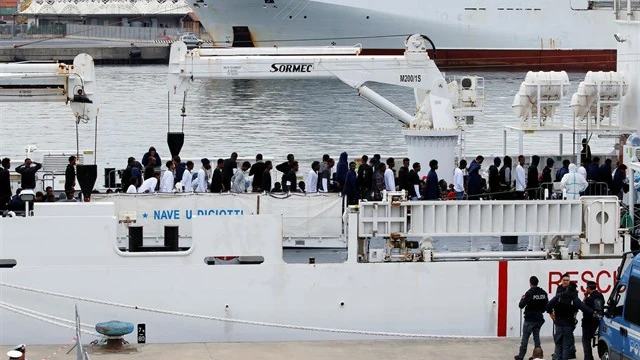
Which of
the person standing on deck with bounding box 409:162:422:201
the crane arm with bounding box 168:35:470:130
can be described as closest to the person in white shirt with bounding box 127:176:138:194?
the crane arm with bounding box 168:35:470:130

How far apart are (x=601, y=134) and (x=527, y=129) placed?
1102 millimetres

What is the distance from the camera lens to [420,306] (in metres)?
14.8

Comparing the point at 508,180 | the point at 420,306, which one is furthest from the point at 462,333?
the point at 508,180

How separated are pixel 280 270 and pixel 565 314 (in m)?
3.31

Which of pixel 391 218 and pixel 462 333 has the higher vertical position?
pixel 391 218

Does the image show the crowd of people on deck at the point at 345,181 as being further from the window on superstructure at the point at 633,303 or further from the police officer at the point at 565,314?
the window on superstructure at the point at 633,303

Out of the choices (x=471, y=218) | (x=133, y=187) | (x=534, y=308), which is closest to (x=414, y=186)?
(x=471, y=218)

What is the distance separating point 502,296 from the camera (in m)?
14.9

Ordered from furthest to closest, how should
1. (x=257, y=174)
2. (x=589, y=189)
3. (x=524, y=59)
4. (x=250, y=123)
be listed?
1. (x=524, y=59)
2. (x=250, y=123)
3. (x=257, y=174)
4. (x=589, y=189)

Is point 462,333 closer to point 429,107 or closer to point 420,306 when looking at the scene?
point 420,306

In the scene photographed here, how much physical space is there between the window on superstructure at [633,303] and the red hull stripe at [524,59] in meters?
59.4

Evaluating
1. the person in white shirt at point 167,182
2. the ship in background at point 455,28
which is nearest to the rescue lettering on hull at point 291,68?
the person in white shirt at point 167,182

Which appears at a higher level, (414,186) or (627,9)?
(627,9)

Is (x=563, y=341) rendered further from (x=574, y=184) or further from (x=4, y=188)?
(x=4, y=188)
